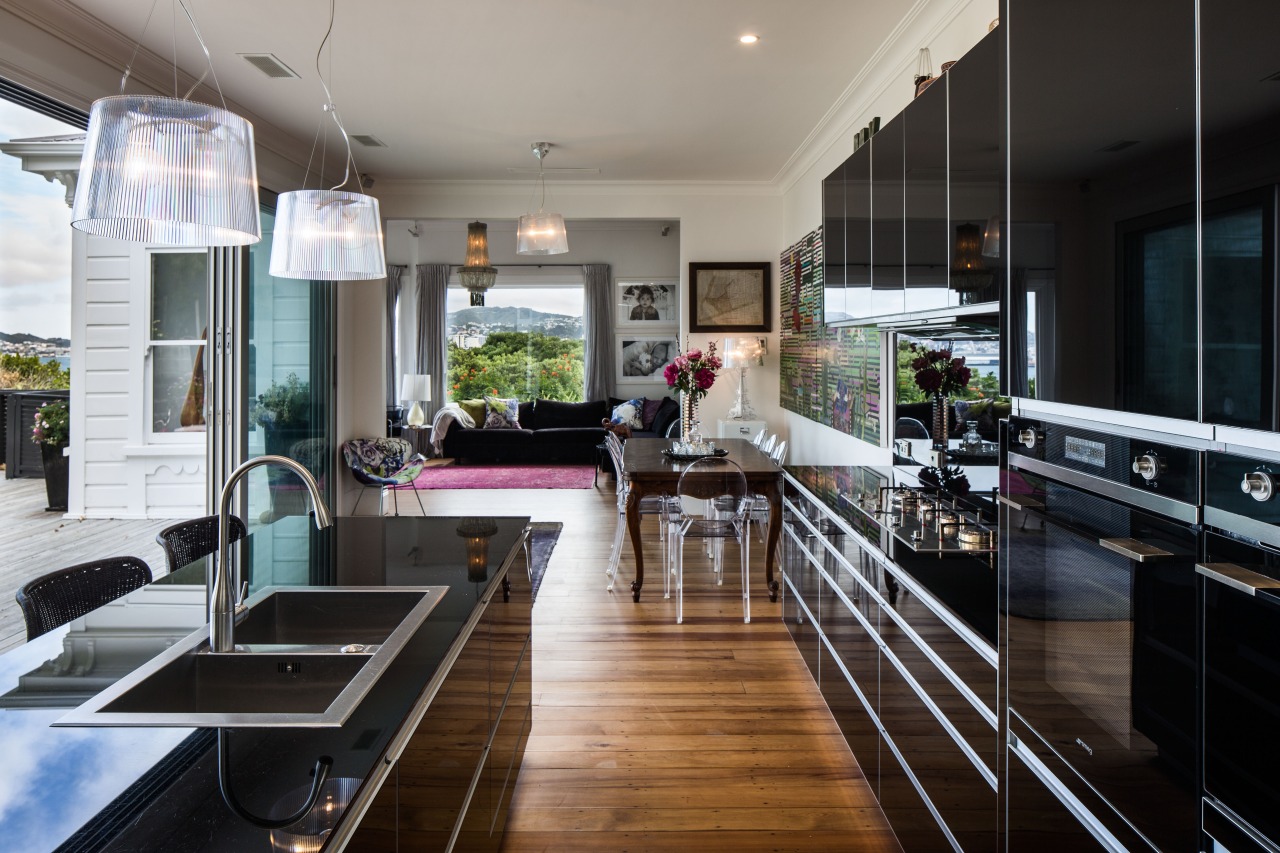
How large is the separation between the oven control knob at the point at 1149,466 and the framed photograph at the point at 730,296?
5.87m

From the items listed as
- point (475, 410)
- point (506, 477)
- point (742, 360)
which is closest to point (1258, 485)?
point (742, 360)

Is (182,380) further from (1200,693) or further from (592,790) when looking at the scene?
(1200,693)

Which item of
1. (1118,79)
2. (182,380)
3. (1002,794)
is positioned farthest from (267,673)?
(182,380)

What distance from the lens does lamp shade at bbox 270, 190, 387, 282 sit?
223 centimetres

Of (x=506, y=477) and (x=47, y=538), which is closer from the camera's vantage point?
(x=47, y=538)

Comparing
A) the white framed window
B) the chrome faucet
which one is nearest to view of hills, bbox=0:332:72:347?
the white framed window

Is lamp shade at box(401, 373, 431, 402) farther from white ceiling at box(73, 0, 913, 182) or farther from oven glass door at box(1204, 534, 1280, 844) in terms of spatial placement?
oven glass door at box(1204, 534, 1280, 844)

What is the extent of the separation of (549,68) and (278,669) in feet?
11.6

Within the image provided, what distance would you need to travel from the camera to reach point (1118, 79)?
1.17 m

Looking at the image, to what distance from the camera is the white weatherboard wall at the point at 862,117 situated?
316 cm

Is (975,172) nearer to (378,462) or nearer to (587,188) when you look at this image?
(587,188)

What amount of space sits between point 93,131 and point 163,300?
13.1ft

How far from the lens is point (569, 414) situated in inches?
412

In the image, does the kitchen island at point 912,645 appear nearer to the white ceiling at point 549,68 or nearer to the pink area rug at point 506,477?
the white ceiling at point 549,68
